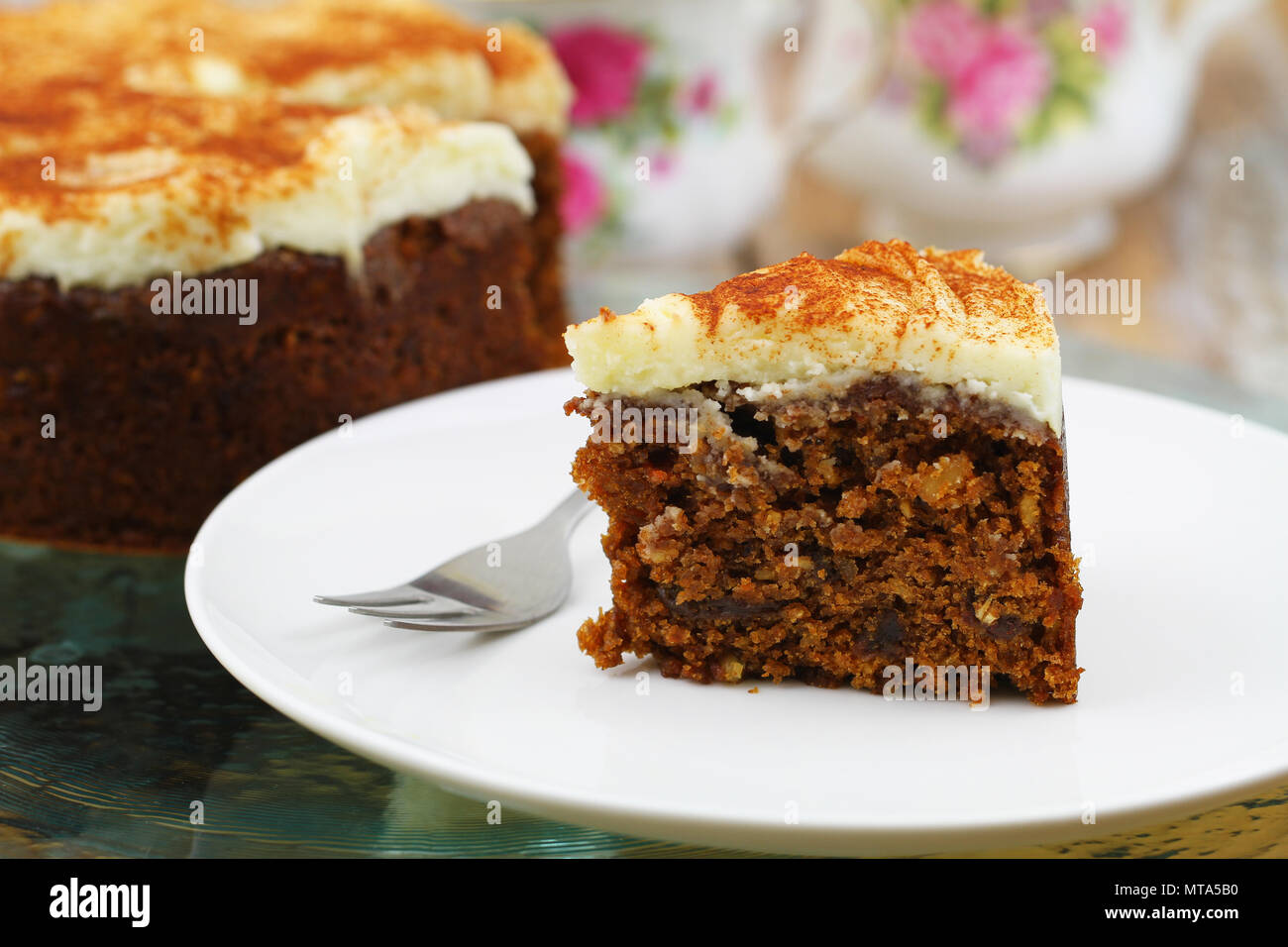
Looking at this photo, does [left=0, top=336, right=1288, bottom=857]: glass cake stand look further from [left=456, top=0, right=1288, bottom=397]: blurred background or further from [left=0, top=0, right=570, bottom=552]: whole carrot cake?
[left=456, top=0, right=1288, bottom=397]: blurred background

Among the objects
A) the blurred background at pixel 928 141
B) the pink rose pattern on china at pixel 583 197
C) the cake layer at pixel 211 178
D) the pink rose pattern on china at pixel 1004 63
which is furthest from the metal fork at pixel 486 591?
the pink rose pattern on china at pixel 1004 63

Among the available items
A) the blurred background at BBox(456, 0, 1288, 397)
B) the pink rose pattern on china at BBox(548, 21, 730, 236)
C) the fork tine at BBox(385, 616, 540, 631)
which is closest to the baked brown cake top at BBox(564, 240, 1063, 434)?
the fork tine at BBox(385, 616, 540, 631)

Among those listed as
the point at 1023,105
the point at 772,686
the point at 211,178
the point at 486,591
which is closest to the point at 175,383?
the point at 211,178

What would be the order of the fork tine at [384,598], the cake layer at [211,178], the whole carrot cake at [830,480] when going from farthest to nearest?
the cake layer at [211,178], the fork tine at [384,598], the whole carrot cake at [830,480]

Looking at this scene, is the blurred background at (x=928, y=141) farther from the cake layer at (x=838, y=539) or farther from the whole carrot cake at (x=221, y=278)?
the cake layer at (x=838, y=539)

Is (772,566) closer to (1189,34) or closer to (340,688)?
(340,688)

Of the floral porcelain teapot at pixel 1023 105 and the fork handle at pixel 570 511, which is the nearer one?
the fork handle at pixel 570 511
